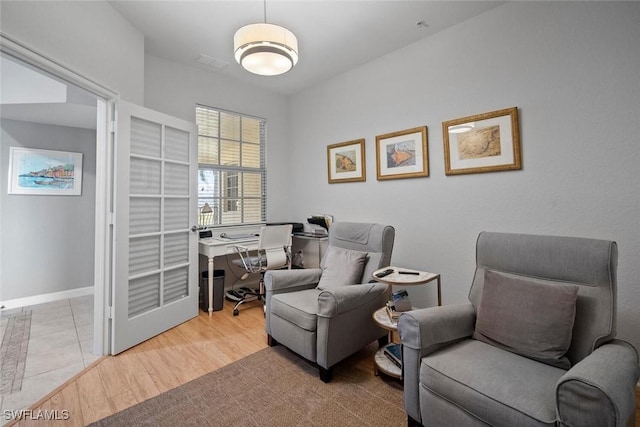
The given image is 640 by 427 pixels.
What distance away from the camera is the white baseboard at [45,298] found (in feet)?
10.5

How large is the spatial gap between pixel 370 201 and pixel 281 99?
7.36 feet

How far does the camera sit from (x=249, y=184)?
4016mm

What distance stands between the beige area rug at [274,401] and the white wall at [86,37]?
2244mm

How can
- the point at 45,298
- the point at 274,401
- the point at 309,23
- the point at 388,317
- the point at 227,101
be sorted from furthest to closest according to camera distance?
the point at 227,101, the point at 45,298, the point at 309,23, the point at 388,317, the point at 274,401

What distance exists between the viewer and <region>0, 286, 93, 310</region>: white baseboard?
3.20m

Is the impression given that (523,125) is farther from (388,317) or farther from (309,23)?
(309,23)

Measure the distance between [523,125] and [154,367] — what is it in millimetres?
3417

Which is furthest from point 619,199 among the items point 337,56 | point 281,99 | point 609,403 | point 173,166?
point 281,99

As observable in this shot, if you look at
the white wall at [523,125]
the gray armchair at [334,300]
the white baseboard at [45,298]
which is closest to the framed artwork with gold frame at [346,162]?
the white wall at [523,125]

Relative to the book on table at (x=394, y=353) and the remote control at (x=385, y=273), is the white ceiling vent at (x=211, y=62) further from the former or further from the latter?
the book on table at (x=394, y=353)

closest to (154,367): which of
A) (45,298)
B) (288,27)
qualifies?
(45,298)

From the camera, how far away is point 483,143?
2.41 m

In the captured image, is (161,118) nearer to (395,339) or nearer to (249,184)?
(249,184)

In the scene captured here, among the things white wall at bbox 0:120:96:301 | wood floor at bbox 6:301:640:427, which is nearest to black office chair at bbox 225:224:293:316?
wood floor at bbox 6:301:640:427
